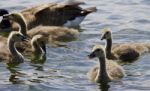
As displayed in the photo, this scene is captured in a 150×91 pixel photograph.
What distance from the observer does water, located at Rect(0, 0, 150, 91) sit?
1255 cm

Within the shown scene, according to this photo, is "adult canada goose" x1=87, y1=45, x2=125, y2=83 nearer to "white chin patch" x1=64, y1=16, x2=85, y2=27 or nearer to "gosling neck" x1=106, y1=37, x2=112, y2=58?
"gosling neck" x1=106, y1=37, x2=112, y2=58

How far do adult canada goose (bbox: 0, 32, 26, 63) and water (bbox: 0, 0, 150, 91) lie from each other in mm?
185

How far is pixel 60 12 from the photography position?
1788 centimetres

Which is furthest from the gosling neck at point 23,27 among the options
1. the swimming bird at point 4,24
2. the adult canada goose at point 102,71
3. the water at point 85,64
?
the adult canada goose at point 102,71

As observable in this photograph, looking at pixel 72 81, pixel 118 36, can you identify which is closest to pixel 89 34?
pixel 118 36

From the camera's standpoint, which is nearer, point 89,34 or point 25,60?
point 25,60

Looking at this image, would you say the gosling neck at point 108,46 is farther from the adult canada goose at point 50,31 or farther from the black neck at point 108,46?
the adult canada goose at point 50,31

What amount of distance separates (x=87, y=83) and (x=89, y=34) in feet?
12.6

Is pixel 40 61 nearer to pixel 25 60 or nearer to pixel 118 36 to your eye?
pixel 25 60

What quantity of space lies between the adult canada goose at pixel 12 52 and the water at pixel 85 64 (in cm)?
18

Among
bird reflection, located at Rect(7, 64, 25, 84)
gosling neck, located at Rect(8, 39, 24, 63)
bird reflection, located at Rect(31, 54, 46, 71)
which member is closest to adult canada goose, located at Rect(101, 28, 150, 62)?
bird reflection, located at Rect(31, 54, 46, 71)

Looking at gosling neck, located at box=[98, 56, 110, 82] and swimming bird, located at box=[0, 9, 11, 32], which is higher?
swimming bird, located at box=[0, 9, 11, 32]

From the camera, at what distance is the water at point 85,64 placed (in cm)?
1255

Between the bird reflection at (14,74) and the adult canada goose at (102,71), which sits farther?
the bird reflection at (14,74)
